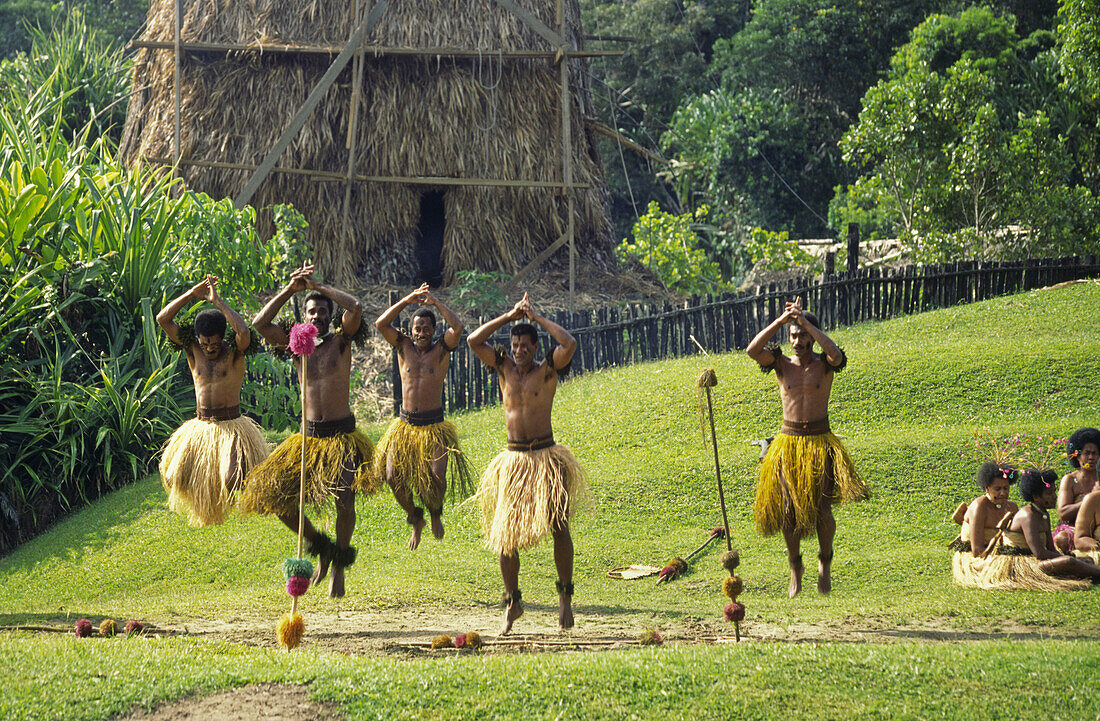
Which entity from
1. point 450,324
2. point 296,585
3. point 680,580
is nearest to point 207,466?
point 450,324

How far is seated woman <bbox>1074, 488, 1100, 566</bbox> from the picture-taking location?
21.0ft

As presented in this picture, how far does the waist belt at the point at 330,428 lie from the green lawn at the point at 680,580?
3.25ft

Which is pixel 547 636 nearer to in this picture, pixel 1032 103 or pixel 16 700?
pixel 16 700

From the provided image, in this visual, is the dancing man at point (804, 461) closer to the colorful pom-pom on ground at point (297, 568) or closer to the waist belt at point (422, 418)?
the waist belt at point (422, 418)

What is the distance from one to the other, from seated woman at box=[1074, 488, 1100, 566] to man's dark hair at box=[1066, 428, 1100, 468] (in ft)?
1.26

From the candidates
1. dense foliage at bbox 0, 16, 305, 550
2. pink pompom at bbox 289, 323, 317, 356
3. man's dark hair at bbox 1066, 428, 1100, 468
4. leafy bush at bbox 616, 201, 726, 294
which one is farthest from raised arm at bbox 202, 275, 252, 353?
leafy bush at bbox 616, 201, 726, 294

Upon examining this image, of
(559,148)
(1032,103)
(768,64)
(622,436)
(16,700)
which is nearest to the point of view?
(16,700)

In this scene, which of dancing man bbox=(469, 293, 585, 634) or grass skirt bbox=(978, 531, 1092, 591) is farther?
grass skirt bbox=(978, 531, 1092, 591)

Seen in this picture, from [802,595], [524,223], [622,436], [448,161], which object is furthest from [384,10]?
[802,595]

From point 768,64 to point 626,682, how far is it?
20.5 m

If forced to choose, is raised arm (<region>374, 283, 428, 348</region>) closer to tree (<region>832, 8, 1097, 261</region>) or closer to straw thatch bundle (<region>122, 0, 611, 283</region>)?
straw thatch bundle (<region>122, 0, 611, 283</region>)

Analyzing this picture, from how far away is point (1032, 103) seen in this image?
790 inches

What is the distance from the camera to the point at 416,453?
23.0 feet

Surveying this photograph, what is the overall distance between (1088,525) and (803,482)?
1.76 metres
